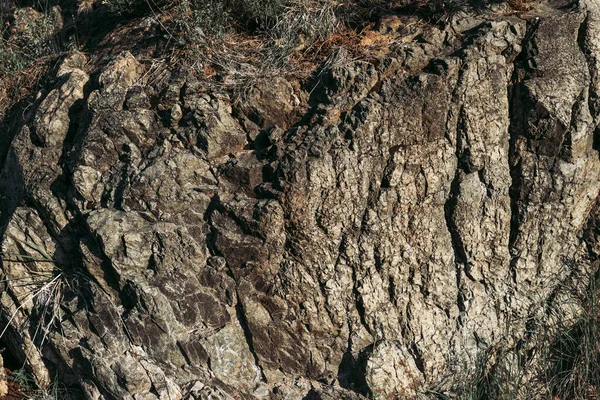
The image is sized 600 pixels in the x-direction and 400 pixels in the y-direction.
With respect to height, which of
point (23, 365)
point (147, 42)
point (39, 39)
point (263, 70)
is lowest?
point (23, 365)

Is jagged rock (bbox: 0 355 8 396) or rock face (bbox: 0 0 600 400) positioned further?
jagged rock (bbox: 0 355 8 396)

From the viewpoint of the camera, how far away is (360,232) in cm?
435

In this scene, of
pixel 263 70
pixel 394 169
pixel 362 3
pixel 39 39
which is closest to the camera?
pixel 394 169

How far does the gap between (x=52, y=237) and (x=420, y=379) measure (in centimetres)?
294

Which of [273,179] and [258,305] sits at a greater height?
[273,179]

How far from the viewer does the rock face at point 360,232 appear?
14.2 feet

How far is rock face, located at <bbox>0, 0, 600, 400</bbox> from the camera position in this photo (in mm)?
4316

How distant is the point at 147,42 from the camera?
16.9ft

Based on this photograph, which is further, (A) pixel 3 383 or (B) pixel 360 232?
(A) pixel 3 383

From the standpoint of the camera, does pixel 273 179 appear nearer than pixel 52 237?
Yes

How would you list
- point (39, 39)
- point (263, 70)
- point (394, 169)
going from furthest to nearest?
point (39, 39) < point (263, 70) < point (394, 169)

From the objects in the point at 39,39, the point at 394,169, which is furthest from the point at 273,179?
the point at 39,39

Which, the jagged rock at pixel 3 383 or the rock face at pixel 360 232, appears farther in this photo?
the jagged rock at pixel 3 383

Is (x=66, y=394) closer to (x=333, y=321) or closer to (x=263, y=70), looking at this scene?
(x=333, y=321)
